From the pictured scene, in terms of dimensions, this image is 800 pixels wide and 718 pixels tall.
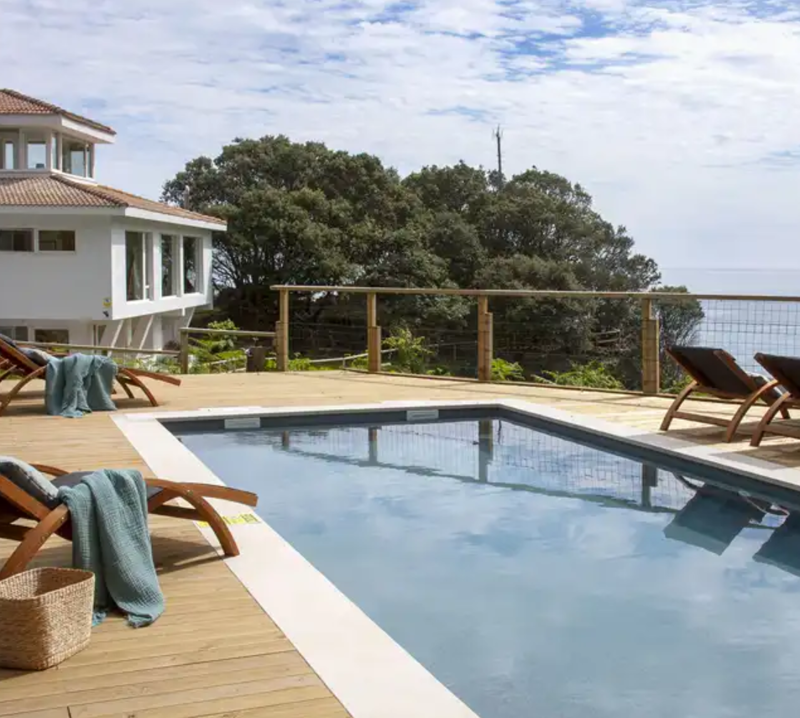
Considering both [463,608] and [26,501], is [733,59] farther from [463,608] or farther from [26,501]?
[26,501]

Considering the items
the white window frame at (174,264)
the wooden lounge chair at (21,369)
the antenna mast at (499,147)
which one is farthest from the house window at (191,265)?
the antenna mast at (499,147)

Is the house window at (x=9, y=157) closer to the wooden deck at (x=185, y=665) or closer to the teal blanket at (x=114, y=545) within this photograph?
the wooden deck at (x=185, y=665)

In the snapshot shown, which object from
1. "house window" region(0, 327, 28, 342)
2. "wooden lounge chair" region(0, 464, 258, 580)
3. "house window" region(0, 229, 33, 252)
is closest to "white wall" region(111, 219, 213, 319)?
"house window" region(0, 229, 33, 252)

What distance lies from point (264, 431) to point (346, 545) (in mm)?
3156

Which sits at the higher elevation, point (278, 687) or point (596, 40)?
point (596, 40)

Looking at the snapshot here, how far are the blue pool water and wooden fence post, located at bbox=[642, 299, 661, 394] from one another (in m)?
1.79

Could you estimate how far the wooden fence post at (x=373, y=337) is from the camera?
10516 mm

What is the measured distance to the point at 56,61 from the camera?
22922 millimetres

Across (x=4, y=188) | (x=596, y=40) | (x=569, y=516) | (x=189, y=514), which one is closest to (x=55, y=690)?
(x=189, y=514)

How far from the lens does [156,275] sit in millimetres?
23797

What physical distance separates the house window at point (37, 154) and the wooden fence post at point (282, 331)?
13808 millimetres

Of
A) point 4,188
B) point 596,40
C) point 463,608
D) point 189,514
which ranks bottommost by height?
point 463,608

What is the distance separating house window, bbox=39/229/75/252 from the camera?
20984mm

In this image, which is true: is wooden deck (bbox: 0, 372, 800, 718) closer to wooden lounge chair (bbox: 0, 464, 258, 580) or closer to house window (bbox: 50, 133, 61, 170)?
wooden lounge chair (bbox: 0, 464, 258, 580)
